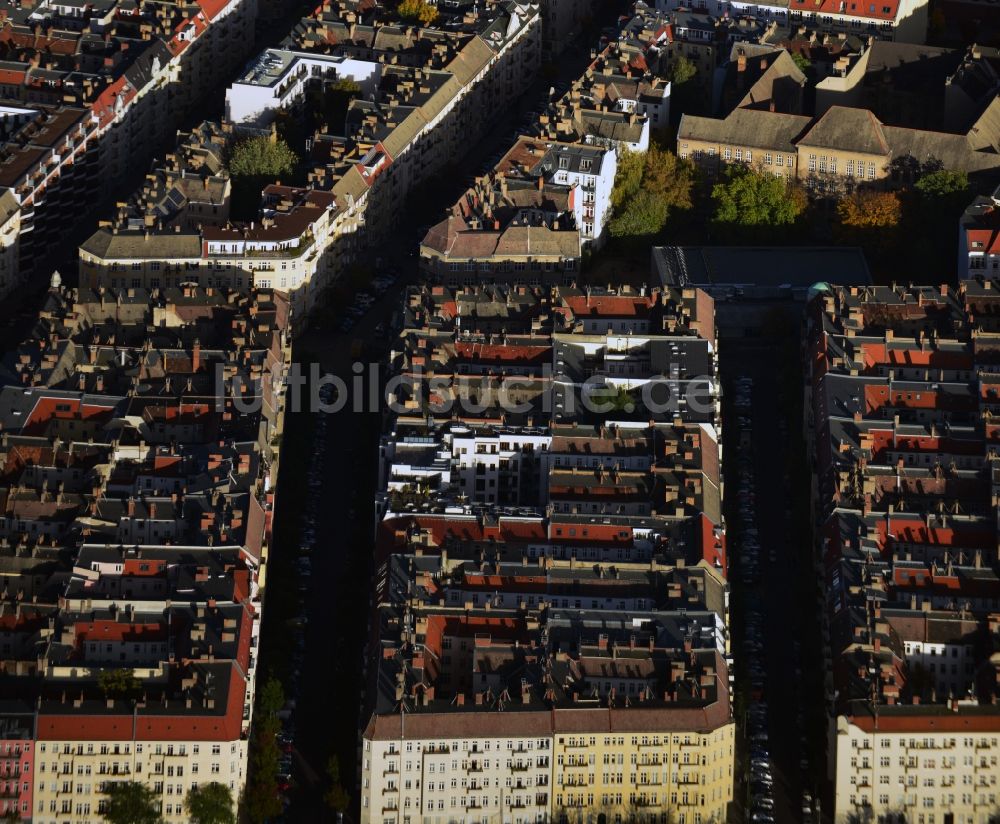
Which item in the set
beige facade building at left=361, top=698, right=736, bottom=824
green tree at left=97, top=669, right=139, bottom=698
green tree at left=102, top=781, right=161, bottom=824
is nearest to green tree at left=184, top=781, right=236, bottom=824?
green tree at left=102, top=781, right=161, bottom=824

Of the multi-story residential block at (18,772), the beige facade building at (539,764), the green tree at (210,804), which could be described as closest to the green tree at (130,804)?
the green tree at (210,804)

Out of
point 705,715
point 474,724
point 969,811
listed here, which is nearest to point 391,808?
point 474,724

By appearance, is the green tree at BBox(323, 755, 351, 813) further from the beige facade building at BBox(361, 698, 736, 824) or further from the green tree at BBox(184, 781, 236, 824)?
the green tree at BBox(184, 781, 236, 824)

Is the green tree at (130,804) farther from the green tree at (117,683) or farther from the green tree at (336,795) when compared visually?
the green tree at (336,795)

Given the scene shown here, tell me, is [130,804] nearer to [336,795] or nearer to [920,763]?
[336,795]

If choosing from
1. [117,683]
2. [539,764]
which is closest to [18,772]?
[117,683]

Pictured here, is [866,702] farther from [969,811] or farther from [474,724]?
[474,724]
